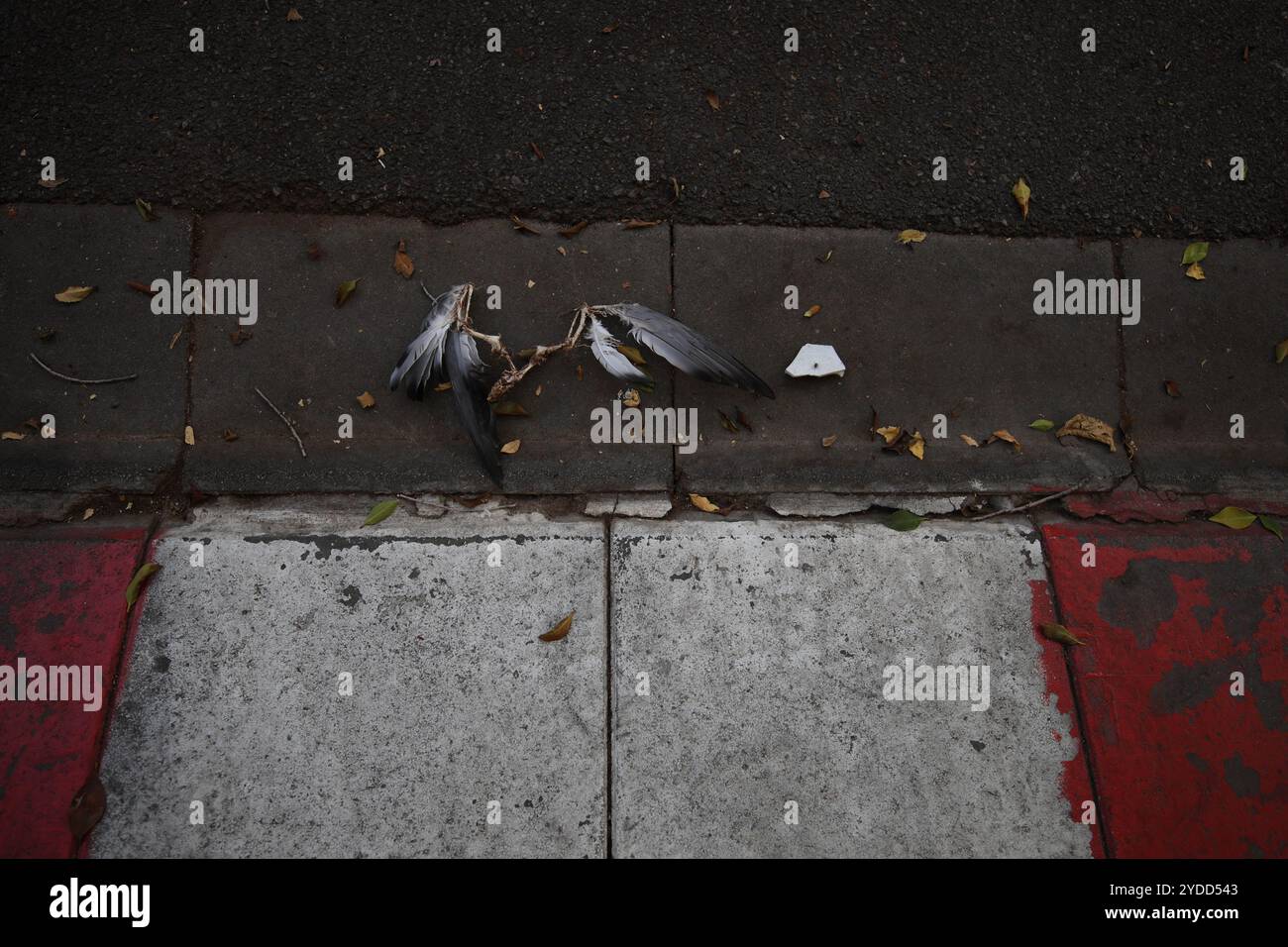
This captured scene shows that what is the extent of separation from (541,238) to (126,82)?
1.62m

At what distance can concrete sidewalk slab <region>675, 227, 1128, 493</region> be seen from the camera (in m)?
2.61

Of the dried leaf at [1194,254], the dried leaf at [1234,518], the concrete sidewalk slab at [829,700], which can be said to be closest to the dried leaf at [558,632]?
the concrete sidewalk slab at [829,700]

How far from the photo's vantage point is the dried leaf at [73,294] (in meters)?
2.57

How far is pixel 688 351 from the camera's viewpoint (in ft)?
8.06

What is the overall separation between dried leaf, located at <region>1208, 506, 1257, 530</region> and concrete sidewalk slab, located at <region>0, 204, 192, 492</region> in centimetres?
370

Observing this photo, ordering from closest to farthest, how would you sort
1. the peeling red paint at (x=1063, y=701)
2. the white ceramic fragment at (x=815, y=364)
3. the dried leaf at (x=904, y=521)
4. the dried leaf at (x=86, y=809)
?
the dried leaf at (x=86, y=809)
the peeling red paint at (x=1063, y=701)
the dried leaf at (x=904, y=521)
the white ceramic fragment at (x=815, y=364)

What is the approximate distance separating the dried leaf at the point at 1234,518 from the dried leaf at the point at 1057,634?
2.46 feet

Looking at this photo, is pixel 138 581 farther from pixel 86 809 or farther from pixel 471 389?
pixel 471 389

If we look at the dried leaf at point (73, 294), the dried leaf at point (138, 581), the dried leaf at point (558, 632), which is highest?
the dried leaf at point (73, 294)

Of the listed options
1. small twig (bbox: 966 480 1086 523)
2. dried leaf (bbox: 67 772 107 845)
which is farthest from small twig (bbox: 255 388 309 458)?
small twig (bbox: 966 480 1086 523)

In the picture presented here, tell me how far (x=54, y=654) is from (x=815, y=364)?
2.68m

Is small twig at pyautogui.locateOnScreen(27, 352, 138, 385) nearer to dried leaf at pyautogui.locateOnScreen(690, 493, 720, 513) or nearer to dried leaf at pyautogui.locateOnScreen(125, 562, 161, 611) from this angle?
dried leaf at pyautogui.locateOnScreen(125, 562, 161, 611)

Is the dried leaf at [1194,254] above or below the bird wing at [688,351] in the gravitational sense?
above

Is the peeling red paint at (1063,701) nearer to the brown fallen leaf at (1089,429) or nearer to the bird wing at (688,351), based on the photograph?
the brown fallen leaf at (1089,429)
